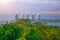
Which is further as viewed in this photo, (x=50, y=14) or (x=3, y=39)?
(x=50, y=14)

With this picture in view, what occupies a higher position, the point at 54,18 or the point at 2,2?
the point at 2,2

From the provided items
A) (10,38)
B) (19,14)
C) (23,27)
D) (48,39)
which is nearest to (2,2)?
(19,14)

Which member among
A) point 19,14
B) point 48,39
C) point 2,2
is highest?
point 2,2

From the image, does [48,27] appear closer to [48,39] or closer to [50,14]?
[48,39]

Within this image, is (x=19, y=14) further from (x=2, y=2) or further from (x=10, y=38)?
(x=10, y=38)

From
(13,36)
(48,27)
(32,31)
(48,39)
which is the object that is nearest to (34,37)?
(32,31)

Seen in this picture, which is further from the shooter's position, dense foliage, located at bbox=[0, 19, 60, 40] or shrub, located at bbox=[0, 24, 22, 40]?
shrub, located at bbox=[0, 24, 22, 40]

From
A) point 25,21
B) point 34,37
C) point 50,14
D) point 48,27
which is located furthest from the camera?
point 50,14

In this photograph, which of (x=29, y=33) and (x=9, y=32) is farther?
(x=9, y=32)

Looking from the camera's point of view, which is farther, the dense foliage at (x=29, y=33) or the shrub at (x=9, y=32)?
the shrub at (x=9, y=32)

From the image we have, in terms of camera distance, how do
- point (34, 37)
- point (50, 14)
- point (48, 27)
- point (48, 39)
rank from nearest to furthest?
point (34, 37), point (48, 39), point (48, 27), point (50, 14)
